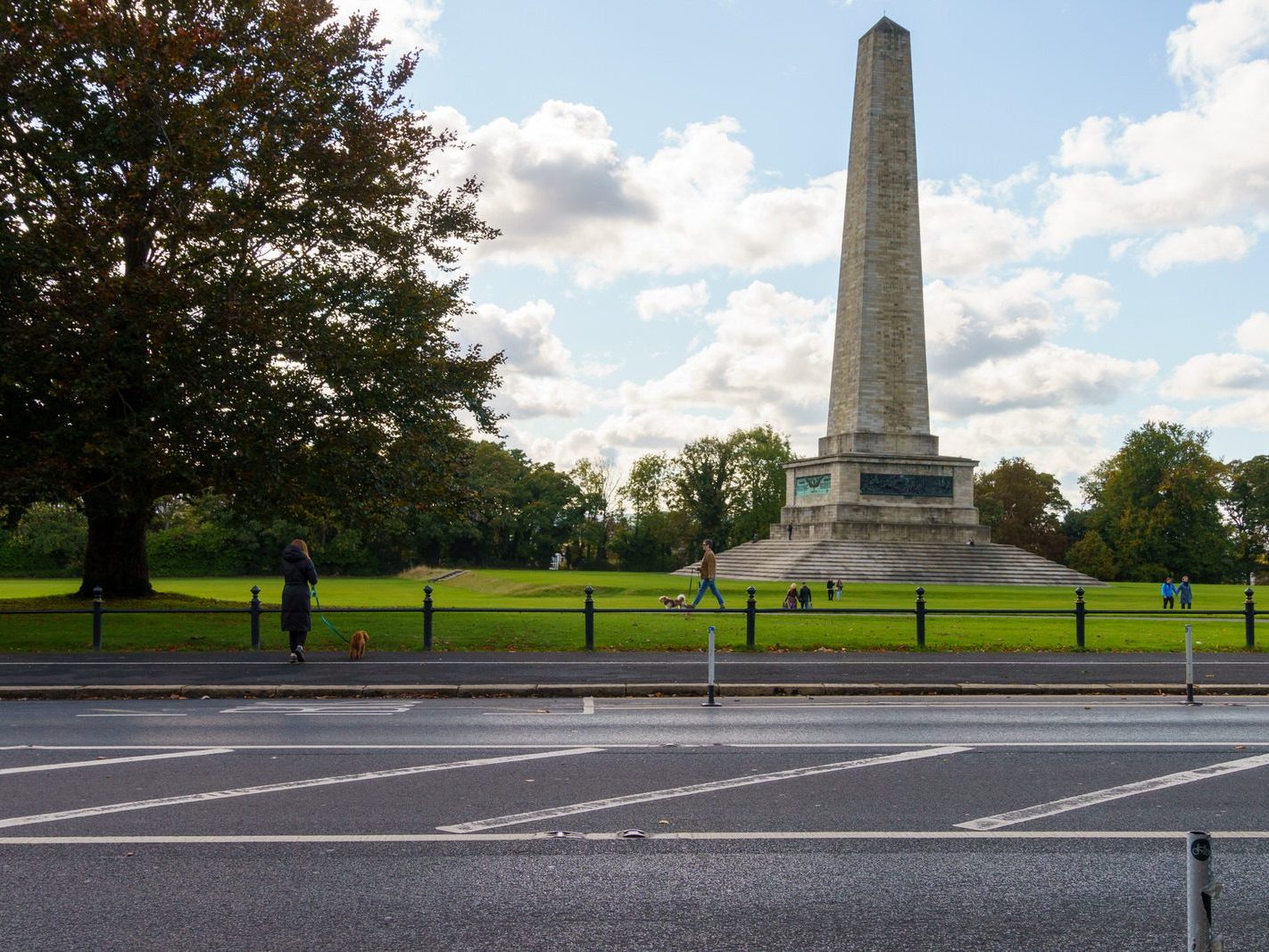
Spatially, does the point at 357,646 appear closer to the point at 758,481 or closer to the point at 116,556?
the point at 116,556

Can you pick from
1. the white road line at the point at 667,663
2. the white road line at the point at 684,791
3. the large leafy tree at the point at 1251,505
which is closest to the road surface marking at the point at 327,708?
the white road line at the point at 667,663

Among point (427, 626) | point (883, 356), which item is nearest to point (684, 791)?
point (427, 626)

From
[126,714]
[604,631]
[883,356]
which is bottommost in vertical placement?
[126,714]

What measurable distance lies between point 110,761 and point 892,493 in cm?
4952

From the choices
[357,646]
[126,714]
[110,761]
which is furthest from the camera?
[357,646]

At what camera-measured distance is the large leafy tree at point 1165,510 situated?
282 feet

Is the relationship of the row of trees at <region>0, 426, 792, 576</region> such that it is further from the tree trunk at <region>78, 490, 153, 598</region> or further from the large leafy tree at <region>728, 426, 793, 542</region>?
the tree trunk at <region>78, 490, 153, 598</region>

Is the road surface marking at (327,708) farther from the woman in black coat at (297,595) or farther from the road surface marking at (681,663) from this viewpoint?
the woman in black coat at (297,595)

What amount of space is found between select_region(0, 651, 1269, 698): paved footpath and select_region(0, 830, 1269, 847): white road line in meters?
7.98

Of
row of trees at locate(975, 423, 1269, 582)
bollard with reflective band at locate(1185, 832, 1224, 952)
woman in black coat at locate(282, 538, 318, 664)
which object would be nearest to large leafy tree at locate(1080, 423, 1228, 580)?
row of trees at locate(975, 423, 1269, 582)

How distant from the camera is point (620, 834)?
694cm

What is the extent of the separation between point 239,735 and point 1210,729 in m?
9.38

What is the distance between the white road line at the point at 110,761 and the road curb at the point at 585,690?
15.4ft

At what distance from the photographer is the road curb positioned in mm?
14688
